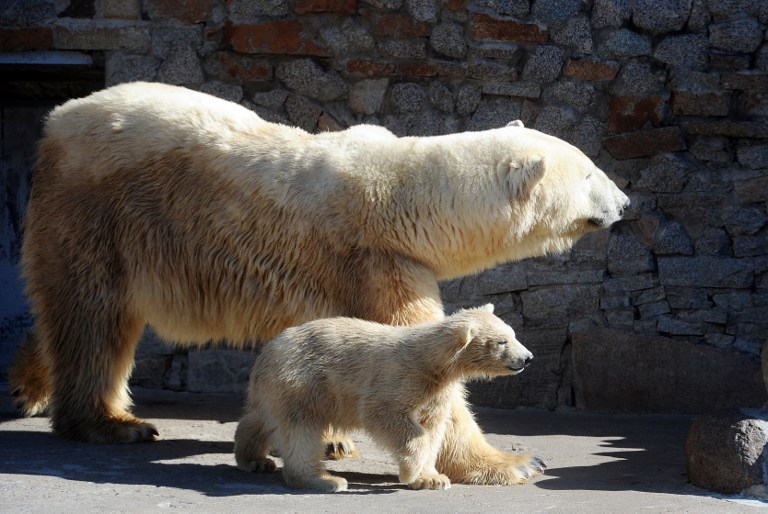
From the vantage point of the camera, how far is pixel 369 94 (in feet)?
23.3

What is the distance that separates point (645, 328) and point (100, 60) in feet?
13.0

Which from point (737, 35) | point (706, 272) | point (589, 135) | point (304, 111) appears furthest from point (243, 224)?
point (737, 35)

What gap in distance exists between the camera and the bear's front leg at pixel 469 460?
191 inches

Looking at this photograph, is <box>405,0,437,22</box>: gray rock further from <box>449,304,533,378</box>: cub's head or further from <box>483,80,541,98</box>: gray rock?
<box>449,304,533,378</box>: cub's head

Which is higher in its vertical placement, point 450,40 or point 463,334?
point 450,40

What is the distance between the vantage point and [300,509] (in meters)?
4.23

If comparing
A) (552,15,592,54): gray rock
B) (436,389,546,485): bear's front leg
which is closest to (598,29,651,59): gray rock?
(552,15,592,54): gray rock

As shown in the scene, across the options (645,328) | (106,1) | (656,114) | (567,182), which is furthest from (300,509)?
(106,1)

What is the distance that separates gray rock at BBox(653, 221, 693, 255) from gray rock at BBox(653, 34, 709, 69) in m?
1.00

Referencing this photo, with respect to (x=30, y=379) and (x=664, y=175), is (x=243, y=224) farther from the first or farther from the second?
(x=664, y=175)

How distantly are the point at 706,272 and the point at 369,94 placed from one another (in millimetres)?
2398

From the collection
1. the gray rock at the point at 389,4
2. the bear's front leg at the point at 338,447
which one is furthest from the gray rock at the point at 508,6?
the bear's front leg at the point at 338,447

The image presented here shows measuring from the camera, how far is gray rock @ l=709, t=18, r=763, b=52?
22.0ft

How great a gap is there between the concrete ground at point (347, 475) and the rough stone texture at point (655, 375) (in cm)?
15
